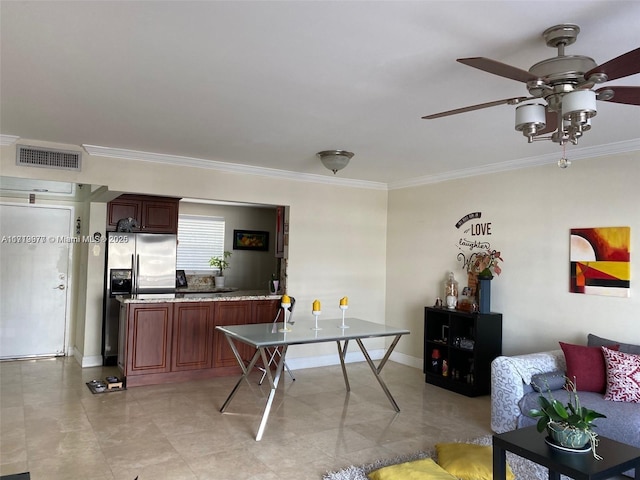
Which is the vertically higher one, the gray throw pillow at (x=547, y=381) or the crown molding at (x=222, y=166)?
the crown molding at (x=222, y=166)

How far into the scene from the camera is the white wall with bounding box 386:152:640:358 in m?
4.16

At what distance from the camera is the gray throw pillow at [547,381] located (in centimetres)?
367

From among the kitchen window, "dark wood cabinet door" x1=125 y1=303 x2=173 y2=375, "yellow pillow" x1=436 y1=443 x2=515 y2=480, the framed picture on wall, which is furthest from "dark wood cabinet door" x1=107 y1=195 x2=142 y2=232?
"yellow pillow" x1=436 y1=443 x2=515 y2=480

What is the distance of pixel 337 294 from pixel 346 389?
5.04 feet

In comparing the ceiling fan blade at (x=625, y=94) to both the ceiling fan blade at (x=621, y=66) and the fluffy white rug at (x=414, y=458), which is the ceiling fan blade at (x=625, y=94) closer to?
the ceiling fan blade at (x=621, y=66)

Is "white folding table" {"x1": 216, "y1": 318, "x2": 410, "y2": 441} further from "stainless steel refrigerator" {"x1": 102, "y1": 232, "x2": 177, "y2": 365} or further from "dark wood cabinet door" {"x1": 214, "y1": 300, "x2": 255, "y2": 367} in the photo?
"stainless steel refrigerator" {"x1": 102, "y1": 232, "x2": 177, "y2": 365}

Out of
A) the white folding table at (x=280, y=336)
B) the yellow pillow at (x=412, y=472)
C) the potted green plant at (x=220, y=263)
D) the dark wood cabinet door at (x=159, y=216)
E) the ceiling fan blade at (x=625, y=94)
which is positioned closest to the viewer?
the ceiling fan blade at (x=625, y=94)

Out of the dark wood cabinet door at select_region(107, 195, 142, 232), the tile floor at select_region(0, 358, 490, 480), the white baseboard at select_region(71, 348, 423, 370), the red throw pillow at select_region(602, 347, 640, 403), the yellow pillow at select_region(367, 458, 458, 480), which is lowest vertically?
the tile floor at select_region(0, 358, 490, 480)

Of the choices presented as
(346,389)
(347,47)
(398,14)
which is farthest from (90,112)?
(346,389)

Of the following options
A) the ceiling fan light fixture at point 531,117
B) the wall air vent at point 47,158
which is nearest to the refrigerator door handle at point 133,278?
the wall air vent at point 47,158

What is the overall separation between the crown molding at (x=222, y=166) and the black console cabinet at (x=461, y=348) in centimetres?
202

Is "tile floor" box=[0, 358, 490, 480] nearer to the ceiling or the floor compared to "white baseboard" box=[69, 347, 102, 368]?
nearer to the floor

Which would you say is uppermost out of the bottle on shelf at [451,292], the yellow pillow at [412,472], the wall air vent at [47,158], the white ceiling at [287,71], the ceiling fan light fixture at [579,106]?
the white ceiling at [287,71]

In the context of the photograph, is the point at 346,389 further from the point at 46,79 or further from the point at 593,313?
the point at 46,79
